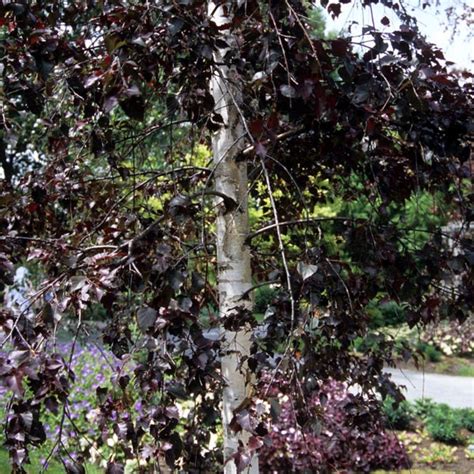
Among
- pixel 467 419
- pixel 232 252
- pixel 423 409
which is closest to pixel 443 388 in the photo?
pixel 423 409

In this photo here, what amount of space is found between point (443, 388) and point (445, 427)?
2.50 meters

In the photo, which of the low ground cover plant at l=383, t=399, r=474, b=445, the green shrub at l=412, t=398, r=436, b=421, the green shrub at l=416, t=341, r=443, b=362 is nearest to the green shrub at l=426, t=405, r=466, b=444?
the low ground cover plant at l=383, t=399, r=474, b=445

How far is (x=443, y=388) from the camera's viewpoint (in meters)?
7.27

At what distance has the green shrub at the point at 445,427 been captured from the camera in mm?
4844

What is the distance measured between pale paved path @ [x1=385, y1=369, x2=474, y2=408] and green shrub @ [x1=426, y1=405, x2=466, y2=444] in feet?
3.14

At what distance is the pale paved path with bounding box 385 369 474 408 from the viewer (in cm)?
653

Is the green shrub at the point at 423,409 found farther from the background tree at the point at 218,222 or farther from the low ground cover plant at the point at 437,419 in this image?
the background tree at the point at 218,222

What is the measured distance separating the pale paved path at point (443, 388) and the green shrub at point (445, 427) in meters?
0.96

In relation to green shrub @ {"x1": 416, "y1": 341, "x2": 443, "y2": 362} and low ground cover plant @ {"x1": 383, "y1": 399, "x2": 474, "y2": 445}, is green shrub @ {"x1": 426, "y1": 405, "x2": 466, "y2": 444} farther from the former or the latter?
green shrub @ {"x1": 416, "y1": 341, "x2": 443, "y2": 362}

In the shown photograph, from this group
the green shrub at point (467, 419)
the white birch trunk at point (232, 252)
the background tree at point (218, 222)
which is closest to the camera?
the background tree at point (218, 222)

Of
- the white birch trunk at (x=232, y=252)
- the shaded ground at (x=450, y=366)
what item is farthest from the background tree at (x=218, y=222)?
the shaded ground at (x=450, y=366)

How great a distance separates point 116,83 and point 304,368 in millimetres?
714

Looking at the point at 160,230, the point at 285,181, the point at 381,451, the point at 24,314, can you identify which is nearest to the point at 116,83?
the point at 160,230

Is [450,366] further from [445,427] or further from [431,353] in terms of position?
[445,427]
